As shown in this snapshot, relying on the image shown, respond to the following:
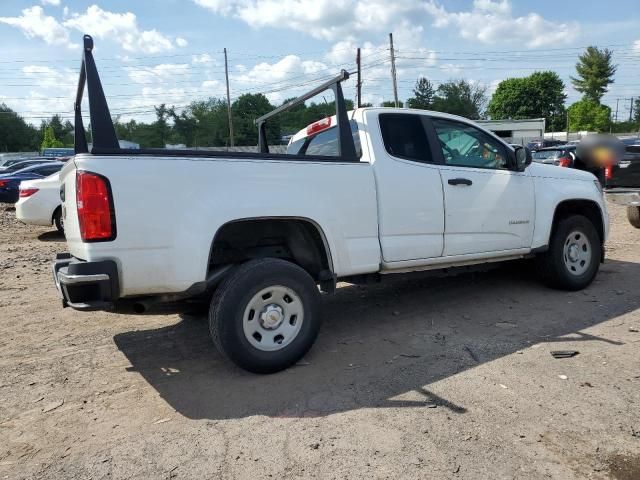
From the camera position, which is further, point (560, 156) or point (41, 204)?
point (560, 156)

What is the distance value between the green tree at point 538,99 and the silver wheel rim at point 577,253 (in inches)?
3784

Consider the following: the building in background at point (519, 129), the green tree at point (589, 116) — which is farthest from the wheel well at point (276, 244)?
the green tree at point (589, 116)

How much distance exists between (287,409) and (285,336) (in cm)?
68

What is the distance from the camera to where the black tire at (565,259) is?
→ 5637mm

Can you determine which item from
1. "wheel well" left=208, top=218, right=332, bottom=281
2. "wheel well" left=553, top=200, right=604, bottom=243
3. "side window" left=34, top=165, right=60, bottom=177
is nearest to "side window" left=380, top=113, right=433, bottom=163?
"wheel well" left=208, top=218, right=332, bottom=281

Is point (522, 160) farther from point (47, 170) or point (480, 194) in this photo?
point (47, 170)

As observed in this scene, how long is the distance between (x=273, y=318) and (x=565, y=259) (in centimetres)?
376

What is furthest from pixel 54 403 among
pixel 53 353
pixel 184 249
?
pixel 184 249

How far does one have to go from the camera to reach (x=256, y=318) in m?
3.69

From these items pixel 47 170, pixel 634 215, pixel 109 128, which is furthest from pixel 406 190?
pixel 47 170

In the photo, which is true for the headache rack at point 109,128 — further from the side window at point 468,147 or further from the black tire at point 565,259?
the black tire at point 565,259

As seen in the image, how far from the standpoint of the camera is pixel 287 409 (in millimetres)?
3248

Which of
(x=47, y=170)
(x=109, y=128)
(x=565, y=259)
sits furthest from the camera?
(x=47, y=170)

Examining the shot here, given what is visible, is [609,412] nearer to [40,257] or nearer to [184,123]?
[40,257]
